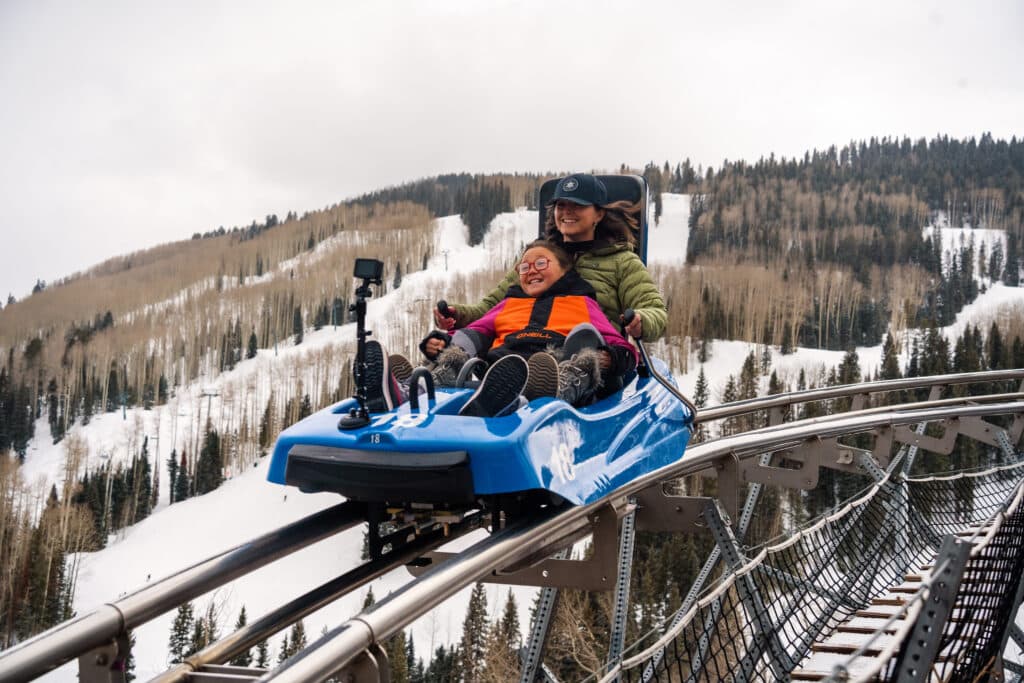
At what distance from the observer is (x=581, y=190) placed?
486 cm

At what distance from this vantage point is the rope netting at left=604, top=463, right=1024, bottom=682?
3.19 m

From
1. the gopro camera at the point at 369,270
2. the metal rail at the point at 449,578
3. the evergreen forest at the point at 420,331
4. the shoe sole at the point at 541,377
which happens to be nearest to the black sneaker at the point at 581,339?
the shoe sole at the point at 541,377

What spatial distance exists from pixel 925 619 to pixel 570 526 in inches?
61.8

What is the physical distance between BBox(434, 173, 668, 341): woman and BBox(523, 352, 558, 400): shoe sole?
120cm

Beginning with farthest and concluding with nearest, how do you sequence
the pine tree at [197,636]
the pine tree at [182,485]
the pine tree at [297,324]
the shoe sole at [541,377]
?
the pine tree at [297,324] < the pine tree at [182,485] < the pine tree at [197,636] < the shoe sole at [541,377]

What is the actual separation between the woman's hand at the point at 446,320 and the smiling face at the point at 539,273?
1.37ft

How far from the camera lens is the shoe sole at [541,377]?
11.2ft

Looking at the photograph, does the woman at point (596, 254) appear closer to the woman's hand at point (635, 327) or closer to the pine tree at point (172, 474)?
the woman's hand at point (635, 327)

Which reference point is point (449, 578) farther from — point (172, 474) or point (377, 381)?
point (172, 474)

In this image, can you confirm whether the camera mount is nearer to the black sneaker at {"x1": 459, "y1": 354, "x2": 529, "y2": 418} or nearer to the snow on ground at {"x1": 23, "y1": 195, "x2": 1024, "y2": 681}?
the black sneaker at {"x1": 459, "y1": 354, "x2": 529, "y2": 418}

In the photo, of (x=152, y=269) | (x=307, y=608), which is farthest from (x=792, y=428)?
(x=152, y=269)

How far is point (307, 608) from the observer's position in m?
2.98

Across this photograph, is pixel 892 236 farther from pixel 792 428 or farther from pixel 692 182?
pixel 792 428

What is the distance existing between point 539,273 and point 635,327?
71cm
